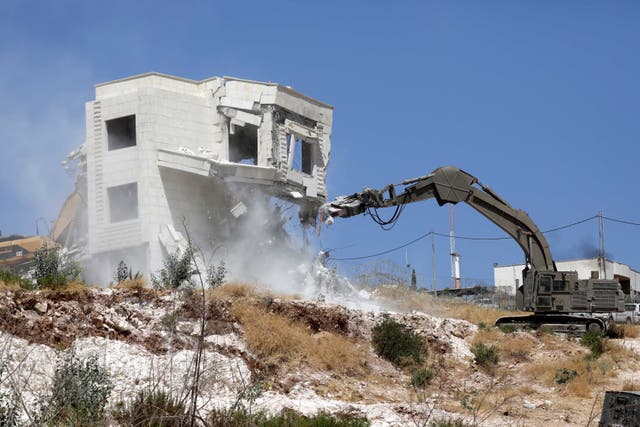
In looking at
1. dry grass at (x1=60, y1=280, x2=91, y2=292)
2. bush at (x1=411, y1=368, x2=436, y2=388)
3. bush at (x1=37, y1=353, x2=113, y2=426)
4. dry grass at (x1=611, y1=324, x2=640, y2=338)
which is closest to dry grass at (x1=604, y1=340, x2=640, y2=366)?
dry grass at (x1=611, y1=324, x2=640, y2=338)

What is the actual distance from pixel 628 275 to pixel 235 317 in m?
52.3

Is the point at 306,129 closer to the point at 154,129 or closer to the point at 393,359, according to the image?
the point at 154,129

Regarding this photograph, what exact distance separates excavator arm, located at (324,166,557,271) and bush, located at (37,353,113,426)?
16460 mm

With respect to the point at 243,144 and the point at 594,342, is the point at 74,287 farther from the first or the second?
the point at 243,144

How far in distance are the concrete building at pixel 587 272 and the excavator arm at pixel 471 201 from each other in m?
29.9

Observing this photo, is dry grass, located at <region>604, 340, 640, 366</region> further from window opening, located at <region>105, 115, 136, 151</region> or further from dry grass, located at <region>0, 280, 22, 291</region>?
window opening, located at <region>105, 115, 136, 151</region>

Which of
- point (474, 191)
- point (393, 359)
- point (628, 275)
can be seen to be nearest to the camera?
point (393, 359)

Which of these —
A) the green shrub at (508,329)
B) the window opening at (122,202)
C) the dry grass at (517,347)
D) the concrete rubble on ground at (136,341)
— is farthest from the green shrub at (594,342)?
the window opening at (122,202)

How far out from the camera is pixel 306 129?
42.6m

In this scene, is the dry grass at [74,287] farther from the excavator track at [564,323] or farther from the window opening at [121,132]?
the window opening at [121,132]

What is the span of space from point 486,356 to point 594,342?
350cm

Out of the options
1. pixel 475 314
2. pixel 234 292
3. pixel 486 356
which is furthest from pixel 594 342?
pixel 234 292

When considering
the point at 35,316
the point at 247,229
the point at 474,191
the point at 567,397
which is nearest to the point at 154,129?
A: the point at 247,229

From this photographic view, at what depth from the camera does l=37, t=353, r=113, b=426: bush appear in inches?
432
